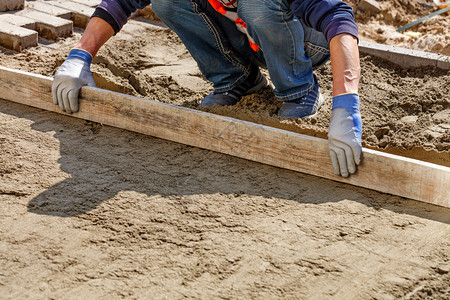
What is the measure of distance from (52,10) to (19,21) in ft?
1.62

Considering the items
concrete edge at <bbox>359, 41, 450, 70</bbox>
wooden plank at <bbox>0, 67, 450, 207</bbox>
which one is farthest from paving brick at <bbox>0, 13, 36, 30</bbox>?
concrete edge at <bbox>359, 41, 450, 70</bbox>

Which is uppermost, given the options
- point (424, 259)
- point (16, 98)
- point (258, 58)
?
point (258, 58)

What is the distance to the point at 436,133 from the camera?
3189 millimetres

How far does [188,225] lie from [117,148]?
0.92m

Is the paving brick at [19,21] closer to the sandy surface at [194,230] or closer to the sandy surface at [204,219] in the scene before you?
the sandy surface at [204,219]

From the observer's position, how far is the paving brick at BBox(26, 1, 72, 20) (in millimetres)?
5090

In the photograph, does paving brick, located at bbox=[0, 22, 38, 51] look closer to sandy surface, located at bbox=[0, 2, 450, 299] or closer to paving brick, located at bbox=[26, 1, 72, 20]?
paving brick, located at bbox=[26, 1, 72, 20]

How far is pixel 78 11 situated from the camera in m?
5.16

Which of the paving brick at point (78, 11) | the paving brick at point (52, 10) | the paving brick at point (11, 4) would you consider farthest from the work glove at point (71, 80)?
the paving brick at point (11, 4)

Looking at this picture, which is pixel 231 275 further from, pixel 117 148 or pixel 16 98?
pixel 16 98

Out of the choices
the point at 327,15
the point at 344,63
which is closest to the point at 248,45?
the point at 327,15

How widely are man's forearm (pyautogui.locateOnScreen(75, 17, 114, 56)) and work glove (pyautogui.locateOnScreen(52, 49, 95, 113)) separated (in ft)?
0.15

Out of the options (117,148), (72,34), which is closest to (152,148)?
(117,148)

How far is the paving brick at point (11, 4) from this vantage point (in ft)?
16.4
